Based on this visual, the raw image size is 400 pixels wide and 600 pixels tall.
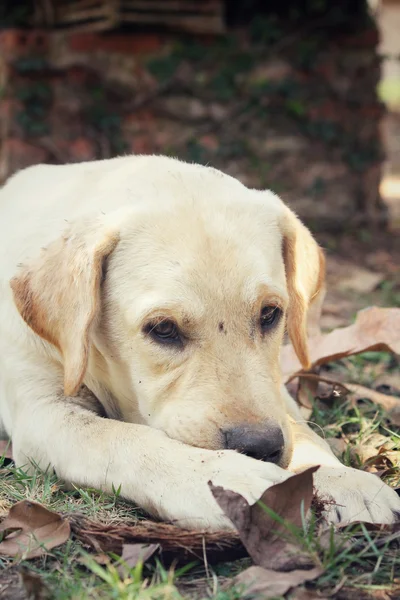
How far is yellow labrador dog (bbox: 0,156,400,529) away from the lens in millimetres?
2795

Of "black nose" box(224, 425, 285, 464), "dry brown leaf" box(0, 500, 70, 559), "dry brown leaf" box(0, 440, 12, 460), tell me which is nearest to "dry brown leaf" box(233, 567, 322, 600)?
"black nose" box(224, 425, 285, 464)

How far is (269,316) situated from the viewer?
10.9ft

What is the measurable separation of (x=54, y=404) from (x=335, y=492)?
1.22 meters

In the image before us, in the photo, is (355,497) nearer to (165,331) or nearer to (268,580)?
(268,580)

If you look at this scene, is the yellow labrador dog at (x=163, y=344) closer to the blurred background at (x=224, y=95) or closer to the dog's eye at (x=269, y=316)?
the dog's eye at (x=269, y=316)

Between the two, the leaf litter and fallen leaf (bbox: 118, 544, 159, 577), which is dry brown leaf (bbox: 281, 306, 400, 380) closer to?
the leaf litter

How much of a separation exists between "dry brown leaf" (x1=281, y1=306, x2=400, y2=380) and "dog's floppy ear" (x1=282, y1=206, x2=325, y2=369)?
0.49 m

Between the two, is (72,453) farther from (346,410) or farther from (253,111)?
(253,111)

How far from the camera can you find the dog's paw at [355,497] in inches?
107

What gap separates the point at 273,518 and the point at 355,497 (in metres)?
0.44

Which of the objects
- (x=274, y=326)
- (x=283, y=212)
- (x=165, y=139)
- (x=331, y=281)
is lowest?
(x=331, y=281)

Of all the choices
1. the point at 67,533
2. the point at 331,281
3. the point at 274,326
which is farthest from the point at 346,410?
the point at 331,281

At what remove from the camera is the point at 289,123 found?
9.35 metres

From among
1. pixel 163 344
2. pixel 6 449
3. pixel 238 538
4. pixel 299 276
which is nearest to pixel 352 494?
pixel 238 538
